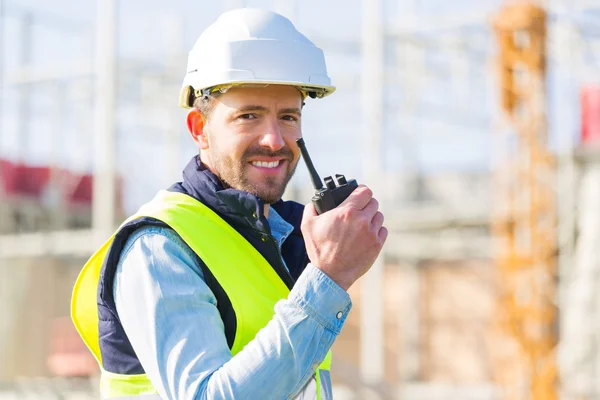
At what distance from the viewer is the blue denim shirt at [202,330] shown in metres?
1.70

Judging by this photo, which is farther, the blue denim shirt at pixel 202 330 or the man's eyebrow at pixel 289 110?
the man's eyebrow at pixel 289 110

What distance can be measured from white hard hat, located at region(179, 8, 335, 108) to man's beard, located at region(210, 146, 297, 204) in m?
0.13

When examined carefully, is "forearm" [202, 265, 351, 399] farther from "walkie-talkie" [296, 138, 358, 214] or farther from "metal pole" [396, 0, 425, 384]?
"metal pole" [396, 0, 425, 384]

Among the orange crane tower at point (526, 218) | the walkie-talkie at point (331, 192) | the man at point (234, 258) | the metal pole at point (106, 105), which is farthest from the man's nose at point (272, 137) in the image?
the orange crane tower at point (526, 218)

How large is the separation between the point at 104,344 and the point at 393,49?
1996 centimetres

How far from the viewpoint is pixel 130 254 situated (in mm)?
1866

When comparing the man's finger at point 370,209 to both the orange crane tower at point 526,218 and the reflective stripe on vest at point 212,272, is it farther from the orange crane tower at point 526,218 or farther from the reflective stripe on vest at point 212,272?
the orange crane tower at point 526,218

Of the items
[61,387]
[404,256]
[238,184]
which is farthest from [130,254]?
[404,256]

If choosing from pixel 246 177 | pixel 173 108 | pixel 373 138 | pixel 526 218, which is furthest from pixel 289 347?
pixel 173 108

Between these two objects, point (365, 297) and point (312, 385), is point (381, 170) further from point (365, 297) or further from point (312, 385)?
point (312, 385)

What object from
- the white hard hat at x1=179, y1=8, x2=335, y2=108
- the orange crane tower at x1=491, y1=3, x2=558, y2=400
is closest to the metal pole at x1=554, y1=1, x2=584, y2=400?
the orange crane tower at x1=491, y1=3, x2=558, y2=400

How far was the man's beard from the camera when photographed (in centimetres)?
202

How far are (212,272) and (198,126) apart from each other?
0.39 m

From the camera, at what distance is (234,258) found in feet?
6.42
